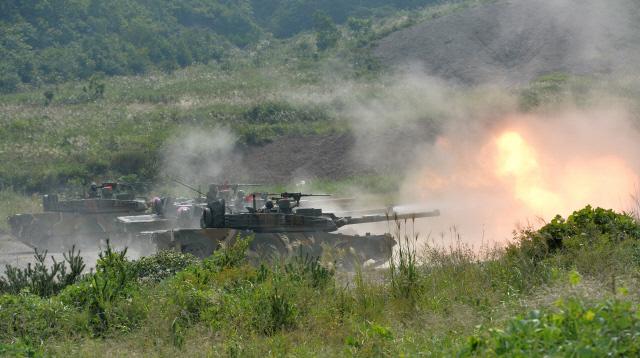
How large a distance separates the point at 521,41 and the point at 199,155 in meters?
28.6

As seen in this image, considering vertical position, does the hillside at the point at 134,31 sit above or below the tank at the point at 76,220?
above

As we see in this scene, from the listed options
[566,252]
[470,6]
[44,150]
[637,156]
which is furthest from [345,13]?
[566,252]

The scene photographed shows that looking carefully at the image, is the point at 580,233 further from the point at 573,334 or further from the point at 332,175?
the point at 332,175

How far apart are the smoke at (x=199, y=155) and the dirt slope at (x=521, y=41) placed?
59.7ft

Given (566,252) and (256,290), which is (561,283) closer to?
(566,252)

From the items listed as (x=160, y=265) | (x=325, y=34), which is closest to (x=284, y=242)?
(x=160, y=265)

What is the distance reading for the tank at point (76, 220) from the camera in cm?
3009

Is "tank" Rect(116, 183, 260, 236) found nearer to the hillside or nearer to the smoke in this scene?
the smoke

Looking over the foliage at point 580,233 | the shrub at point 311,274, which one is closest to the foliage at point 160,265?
the shrub at point 311,274

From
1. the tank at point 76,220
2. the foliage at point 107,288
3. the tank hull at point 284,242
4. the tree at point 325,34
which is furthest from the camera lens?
the tree at point 325,34

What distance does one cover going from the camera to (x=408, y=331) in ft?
36.6

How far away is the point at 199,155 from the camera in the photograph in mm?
48156

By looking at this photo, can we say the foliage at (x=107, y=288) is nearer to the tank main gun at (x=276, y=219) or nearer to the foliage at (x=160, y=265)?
the foliage at (x=160, y=265)

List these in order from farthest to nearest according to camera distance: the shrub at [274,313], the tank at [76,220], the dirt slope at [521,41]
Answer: the dirt slope at [521,41] < the tank at [76,220] < the shrub at [274,313]
